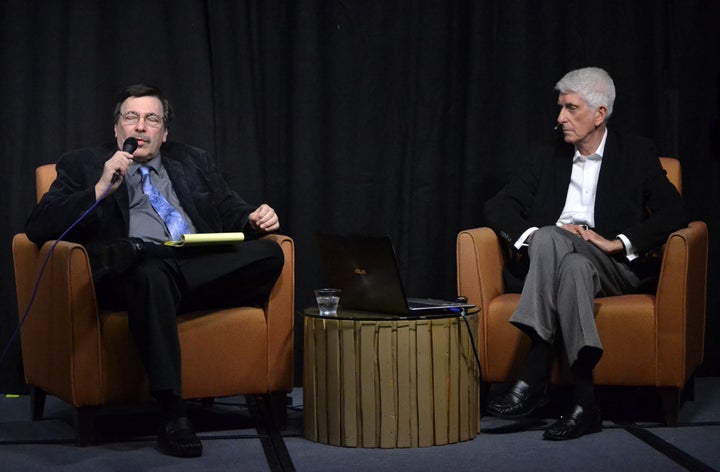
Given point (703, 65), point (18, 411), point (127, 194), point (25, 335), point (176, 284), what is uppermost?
point (703, 65)

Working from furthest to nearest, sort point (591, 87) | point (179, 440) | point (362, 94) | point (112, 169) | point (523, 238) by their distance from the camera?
point (362, 94) < point (591, 87) < point (523, 238) < point (112, 169) < point (179, 440)

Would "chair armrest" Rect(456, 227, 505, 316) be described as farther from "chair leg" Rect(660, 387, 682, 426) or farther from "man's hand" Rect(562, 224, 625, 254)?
"chair leg" Rect(660, 387, 682, 426)

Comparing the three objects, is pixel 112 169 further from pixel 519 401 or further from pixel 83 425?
pixel 519 401

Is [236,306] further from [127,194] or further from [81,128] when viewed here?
[81,128]

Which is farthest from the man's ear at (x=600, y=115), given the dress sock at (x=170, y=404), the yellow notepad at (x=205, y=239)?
the dress sock at (x=170, y=404)

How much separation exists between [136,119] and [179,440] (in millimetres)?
1170

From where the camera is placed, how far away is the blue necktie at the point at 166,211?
351 centimetres

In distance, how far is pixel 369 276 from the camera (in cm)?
314

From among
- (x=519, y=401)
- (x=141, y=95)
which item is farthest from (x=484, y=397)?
(x=141, y=95)

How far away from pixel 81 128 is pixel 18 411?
109 centimetres

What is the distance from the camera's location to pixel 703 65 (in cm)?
436

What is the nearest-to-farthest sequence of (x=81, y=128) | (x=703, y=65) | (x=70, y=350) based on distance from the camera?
(x=70, y=350) → (x=81, y=128) → (x=703, y=65)

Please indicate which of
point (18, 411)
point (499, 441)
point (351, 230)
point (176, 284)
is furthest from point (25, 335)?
point (499, 441)

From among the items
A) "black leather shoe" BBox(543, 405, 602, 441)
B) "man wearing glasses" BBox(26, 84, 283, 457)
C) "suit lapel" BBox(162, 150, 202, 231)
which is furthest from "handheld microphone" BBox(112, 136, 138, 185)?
"black leather shoe" BBox(543, 405, 602, 441)
